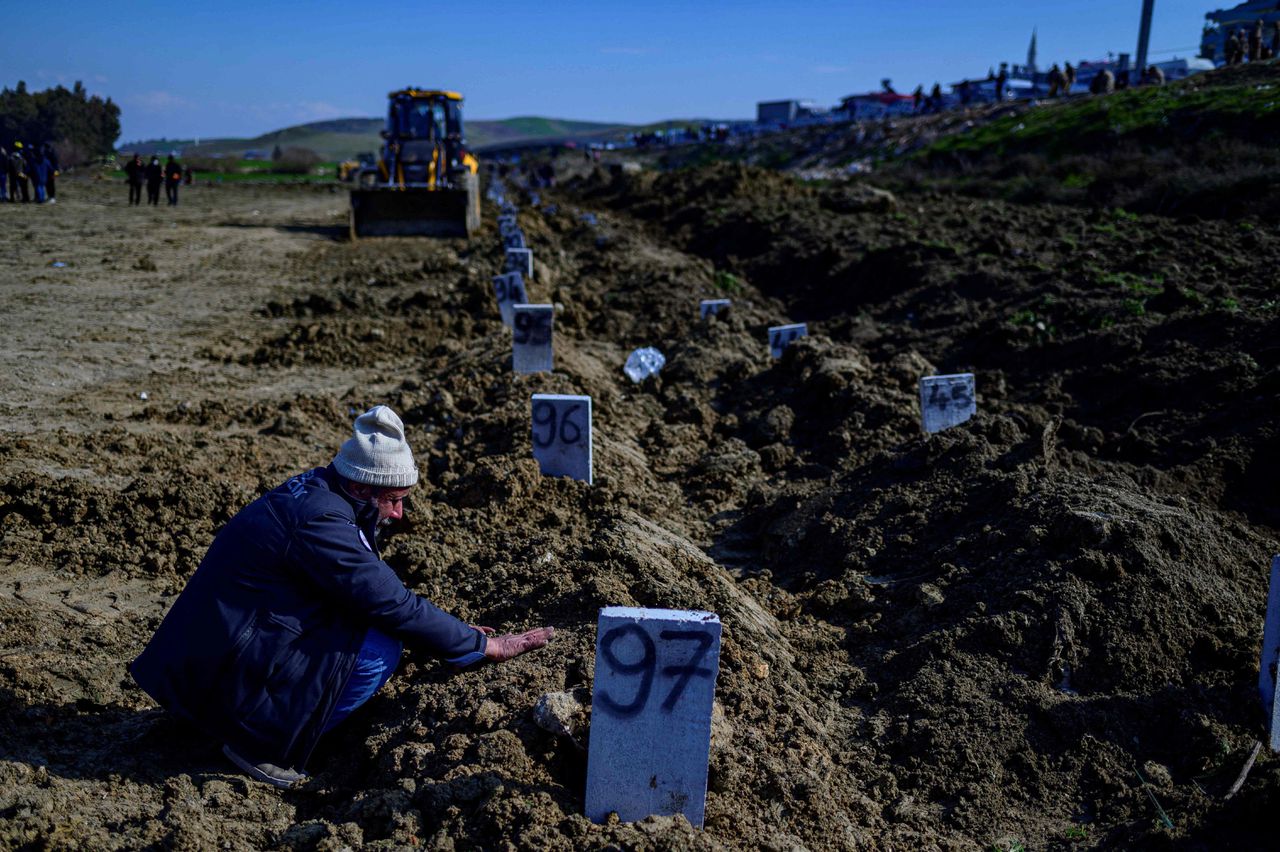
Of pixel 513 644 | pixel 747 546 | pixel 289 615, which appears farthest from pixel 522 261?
pixel 289 615

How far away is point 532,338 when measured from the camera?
312 inches

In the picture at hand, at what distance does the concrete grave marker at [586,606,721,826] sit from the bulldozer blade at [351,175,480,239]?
17.8m

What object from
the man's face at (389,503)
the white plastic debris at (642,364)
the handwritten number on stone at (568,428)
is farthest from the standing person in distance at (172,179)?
the man's face at (389,503)

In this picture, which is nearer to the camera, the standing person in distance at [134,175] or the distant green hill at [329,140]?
the standing person in distance at [134,175]

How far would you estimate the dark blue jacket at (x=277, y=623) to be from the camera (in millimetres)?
3438

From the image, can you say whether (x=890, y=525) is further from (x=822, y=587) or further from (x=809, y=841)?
(x=809, y=841)

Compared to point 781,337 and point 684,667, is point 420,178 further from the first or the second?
point 684,667

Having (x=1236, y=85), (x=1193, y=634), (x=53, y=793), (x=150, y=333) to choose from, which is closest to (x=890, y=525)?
(x=1193, y=634)

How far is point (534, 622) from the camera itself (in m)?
4.39

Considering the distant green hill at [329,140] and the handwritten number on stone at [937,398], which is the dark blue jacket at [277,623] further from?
the distant green hill at [329,140]

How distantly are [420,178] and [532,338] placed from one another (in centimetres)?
1573

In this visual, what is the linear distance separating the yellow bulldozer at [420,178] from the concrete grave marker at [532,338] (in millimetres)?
12655

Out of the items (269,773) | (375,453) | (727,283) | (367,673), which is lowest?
(269,773)

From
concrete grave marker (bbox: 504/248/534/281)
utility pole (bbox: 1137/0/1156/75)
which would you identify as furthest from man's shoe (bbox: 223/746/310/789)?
utility pole (bbox: 1137/0/1156/75)
